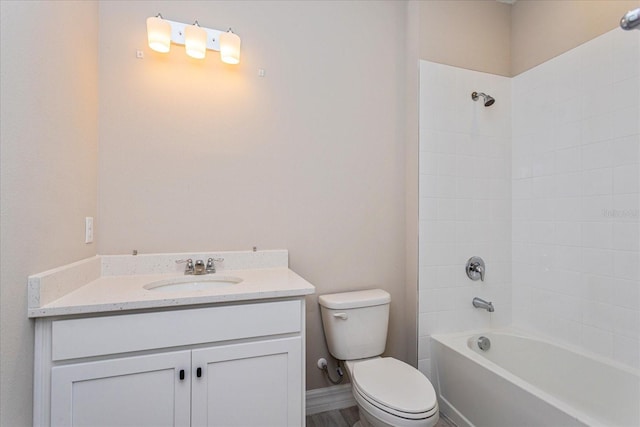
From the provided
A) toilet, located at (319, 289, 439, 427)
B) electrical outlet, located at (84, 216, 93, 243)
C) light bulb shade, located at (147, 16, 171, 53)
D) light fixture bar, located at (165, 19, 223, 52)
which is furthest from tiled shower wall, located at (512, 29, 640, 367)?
electrical outlet, located at (84, 216, 93, 243)

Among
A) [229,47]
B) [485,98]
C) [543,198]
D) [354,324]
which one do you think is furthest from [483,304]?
[229,47]

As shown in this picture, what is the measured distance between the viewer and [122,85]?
60.6 inches

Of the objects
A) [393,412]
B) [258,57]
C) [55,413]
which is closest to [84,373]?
[55,413]

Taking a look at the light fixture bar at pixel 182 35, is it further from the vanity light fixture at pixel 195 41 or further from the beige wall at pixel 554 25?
the beige wall at pixel 554 25

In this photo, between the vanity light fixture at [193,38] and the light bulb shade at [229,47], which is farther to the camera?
the light bulb shade at [229,47]

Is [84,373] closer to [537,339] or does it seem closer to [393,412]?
[393,412]

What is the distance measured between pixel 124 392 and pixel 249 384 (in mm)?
420

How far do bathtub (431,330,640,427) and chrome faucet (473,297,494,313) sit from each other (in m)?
0.16

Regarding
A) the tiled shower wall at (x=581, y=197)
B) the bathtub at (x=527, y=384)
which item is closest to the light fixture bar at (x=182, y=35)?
the tiled shower wall at (x=581, y=197)

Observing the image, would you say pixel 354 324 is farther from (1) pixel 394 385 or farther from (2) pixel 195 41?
(2) pixel 195 41

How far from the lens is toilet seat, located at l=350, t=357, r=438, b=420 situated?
4.13 feet

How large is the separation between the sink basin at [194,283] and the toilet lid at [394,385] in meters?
0.74

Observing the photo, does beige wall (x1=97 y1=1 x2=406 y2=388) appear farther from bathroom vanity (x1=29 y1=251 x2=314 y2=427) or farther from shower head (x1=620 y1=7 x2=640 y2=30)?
shower head (x1=620 y1=7 x2=640 y2=30)

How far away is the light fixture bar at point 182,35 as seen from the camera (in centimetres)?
158
